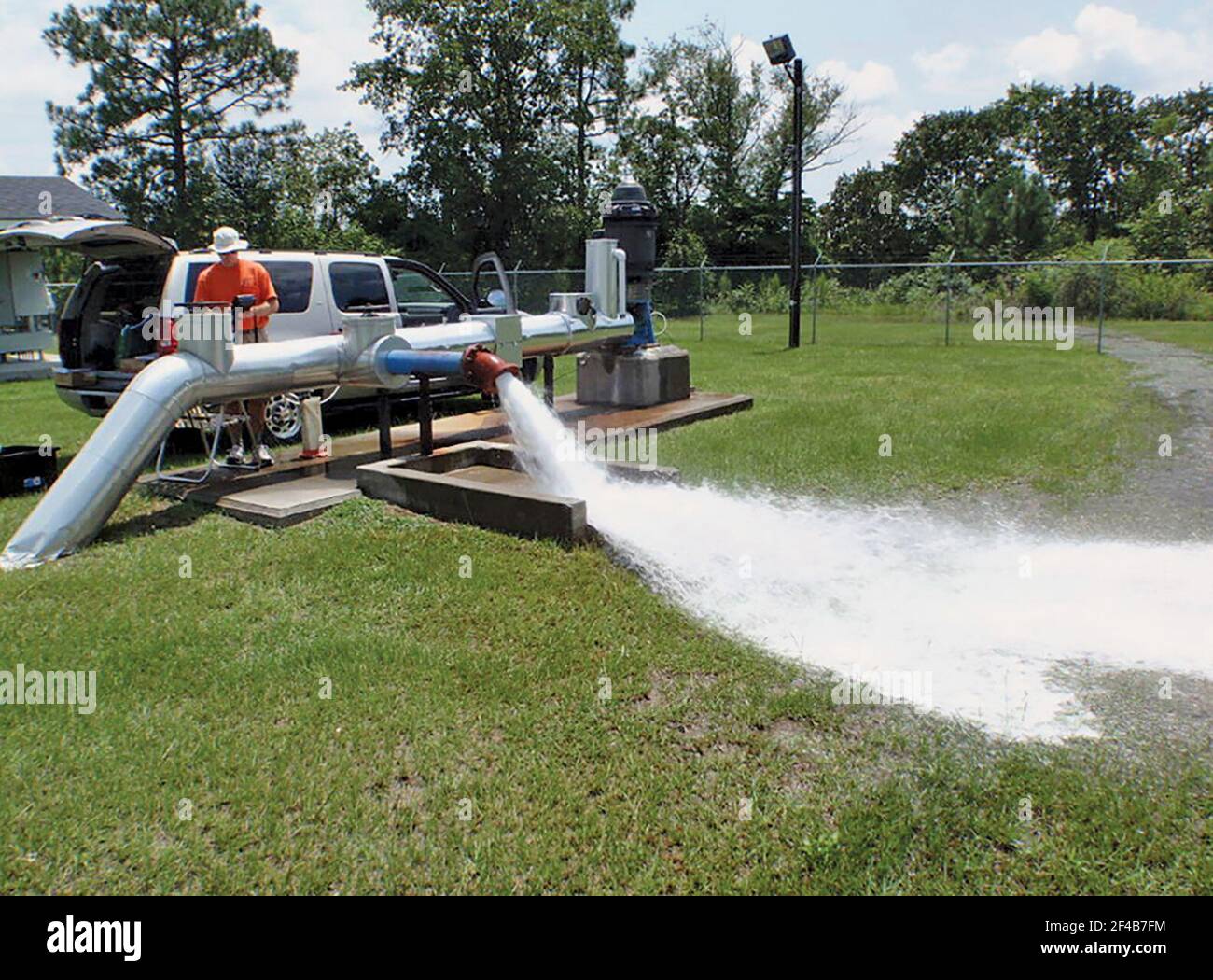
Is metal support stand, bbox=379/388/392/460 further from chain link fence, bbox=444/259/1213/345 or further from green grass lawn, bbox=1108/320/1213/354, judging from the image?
green grass lawn, bbox=1108/320/1213/354

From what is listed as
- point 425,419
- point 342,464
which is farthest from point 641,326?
point 342,464

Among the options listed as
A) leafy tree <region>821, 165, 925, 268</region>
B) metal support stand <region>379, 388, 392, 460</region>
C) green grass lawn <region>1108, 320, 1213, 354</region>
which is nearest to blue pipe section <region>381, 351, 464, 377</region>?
metal support stand <region>379, 388, 392, 460</region>

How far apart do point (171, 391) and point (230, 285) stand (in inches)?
69.4

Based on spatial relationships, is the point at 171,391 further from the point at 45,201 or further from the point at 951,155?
the point at 951,155

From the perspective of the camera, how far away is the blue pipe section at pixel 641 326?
11.2 metres

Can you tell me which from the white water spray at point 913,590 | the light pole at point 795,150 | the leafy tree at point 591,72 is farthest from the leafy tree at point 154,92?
the white water spray at point 913,590

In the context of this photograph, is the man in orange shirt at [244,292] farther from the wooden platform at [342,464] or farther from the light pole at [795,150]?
the light pole at [795,150]

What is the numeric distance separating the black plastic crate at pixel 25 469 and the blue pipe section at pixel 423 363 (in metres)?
2.79

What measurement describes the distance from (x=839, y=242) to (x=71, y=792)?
53.3 m

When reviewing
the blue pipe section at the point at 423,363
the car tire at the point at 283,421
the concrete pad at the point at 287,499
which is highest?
the blue pipe section at the point at 423,363

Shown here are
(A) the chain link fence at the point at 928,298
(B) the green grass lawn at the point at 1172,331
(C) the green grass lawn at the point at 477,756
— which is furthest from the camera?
(A) the chain link fence at the point at 928,298

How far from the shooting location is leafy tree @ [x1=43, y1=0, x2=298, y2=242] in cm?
3045

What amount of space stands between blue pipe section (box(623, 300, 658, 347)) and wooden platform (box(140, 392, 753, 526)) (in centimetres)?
80

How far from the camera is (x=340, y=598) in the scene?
5137 mm
